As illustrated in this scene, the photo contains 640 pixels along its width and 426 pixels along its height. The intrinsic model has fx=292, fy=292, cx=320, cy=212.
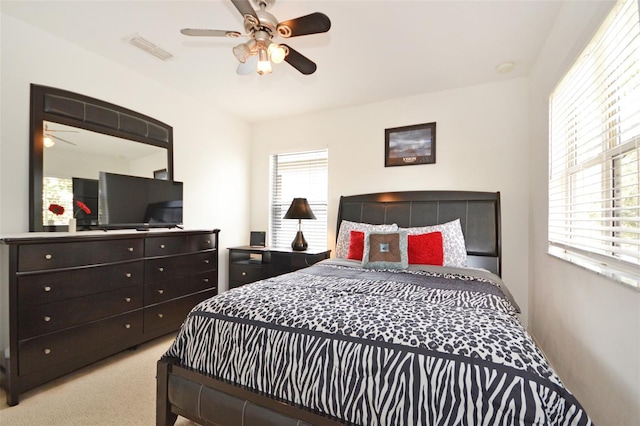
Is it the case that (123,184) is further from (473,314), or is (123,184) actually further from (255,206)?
(473,314)

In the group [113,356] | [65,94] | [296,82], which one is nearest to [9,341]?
[113,356]

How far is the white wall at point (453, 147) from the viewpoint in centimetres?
297

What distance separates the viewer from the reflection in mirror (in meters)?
2.35

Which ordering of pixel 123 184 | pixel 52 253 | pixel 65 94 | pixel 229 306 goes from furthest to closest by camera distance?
pixel 123 184
pixel 65 94
pixel 52 253
pixel 229 306

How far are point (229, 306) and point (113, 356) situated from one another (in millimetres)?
1807

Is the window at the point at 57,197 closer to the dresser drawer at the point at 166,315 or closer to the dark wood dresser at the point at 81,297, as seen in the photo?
the dark wood dresser at the point at 81,297

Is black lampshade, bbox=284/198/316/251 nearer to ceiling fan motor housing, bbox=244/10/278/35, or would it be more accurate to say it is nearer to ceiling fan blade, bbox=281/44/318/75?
ceiling fan blade, bbox=281/44/318/75

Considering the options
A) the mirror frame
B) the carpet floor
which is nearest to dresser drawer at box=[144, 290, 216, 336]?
the carpet floor

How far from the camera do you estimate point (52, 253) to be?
2.04 m

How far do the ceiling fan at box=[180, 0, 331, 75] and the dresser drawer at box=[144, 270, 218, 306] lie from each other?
2110 mm

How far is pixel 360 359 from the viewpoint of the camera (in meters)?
1.14

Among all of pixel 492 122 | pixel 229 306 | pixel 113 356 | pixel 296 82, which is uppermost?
pixel 296 82

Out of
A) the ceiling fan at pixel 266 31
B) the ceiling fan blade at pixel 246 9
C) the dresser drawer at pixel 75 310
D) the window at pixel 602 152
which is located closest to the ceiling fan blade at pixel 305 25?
the ceiling fan at pixel 266 31

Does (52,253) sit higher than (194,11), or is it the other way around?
(194,11)
